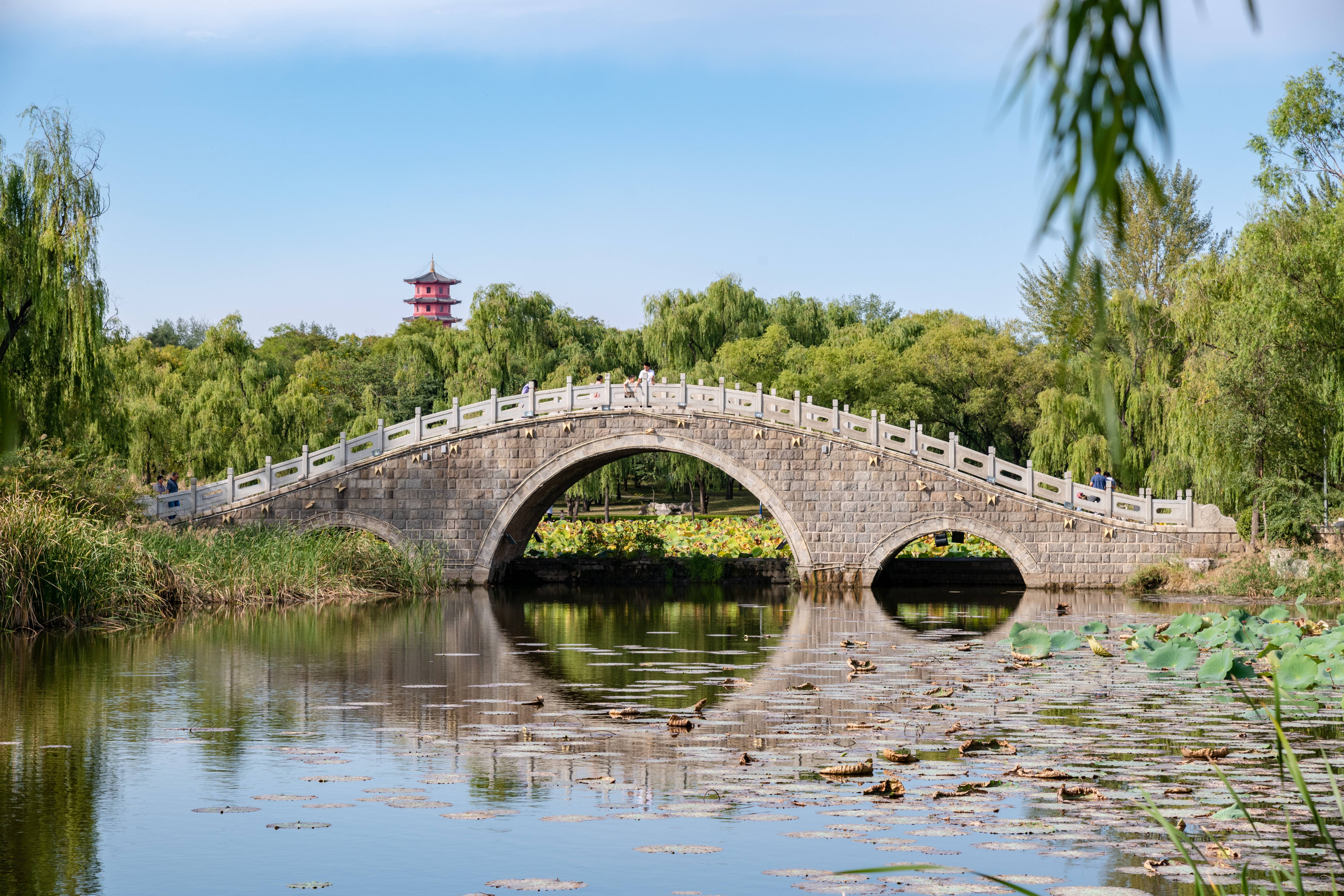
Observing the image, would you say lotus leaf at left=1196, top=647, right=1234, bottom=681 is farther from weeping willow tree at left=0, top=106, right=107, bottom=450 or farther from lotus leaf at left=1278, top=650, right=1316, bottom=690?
weeping willow tree at left=0, top=106, right=107, bottom=450

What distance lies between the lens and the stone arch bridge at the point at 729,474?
73.9ft

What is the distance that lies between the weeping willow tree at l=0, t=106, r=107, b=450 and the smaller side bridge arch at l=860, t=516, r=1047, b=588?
12.2 metres

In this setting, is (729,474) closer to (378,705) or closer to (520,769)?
(378,705)

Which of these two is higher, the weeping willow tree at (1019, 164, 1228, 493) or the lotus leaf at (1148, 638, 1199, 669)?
the weeping willow tree at (1019, 164, 1228, 493)

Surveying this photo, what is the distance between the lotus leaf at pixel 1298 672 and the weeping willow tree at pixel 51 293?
15.0m

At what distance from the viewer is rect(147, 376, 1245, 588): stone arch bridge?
22.5 meters

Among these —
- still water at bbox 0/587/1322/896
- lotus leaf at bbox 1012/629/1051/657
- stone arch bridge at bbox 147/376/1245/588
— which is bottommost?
still water at bbox 0/587/1322/896

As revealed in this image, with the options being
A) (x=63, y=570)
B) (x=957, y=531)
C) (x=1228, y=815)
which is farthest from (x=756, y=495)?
(x=1228, y=815)

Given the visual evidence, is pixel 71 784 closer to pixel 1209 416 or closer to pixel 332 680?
pixel 332 680

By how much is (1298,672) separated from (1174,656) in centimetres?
138

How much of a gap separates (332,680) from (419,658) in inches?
66.7

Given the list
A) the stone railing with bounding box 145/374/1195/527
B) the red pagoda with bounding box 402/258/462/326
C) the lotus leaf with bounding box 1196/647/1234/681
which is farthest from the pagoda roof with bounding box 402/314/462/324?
the lotus leaf with bounding box 1196/647/1234/681

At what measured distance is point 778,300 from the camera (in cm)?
3809

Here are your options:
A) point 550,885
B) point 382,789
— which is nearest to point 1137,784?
point 550,885
